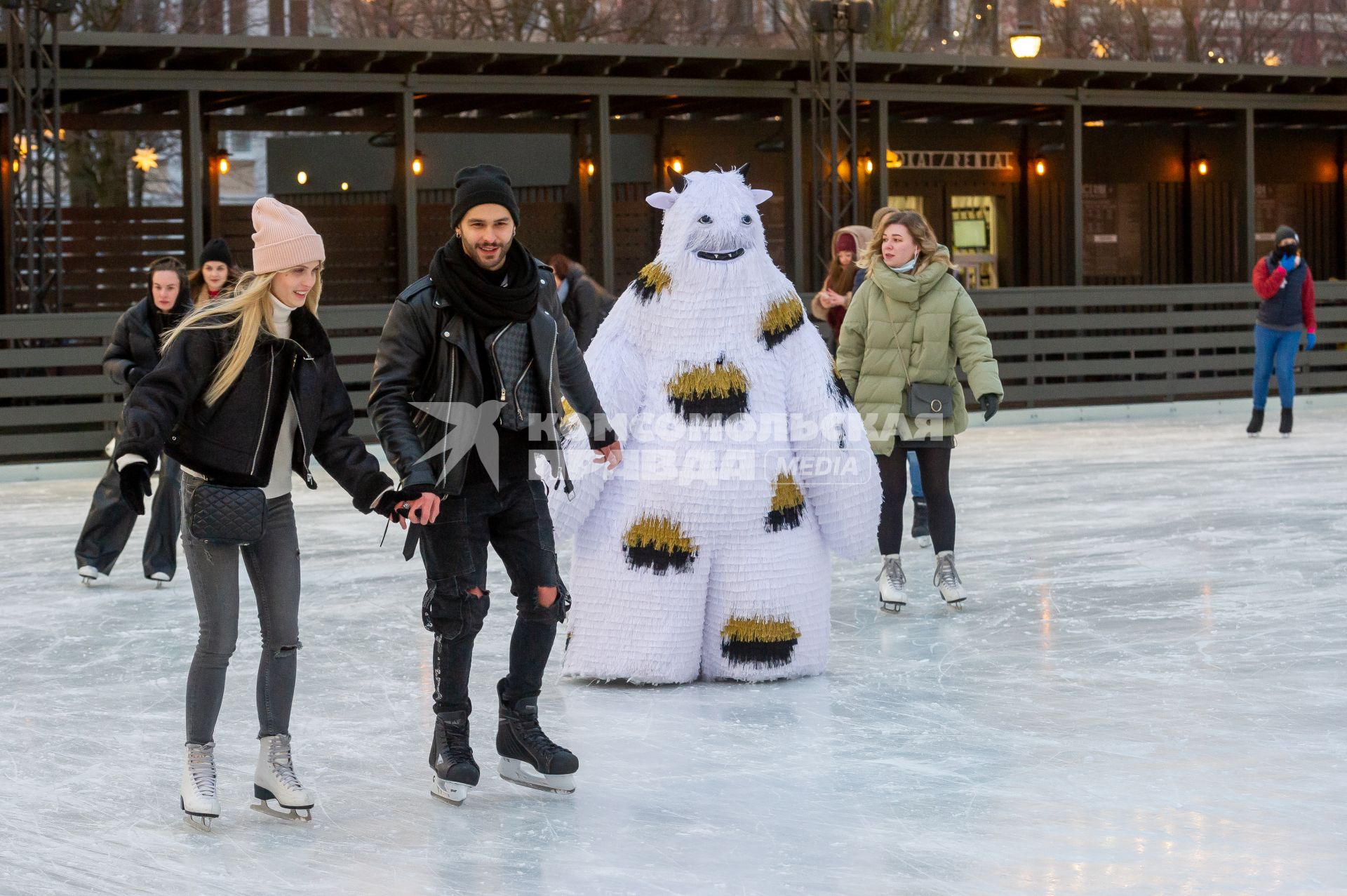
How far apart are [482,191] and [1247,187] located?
16081 millimetres

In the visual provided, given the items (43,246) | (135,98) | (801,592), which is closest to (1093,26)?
(135,98)

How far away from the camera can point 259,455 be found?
12.0 ft

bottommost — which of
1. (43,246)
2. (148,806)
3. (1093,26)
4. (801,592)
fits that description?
(148,806)

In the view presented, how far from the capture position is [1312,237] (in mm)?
21672

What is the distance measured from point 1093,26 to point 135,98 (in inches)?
786

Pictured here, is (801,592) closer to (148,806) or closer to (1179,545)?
(148,806)

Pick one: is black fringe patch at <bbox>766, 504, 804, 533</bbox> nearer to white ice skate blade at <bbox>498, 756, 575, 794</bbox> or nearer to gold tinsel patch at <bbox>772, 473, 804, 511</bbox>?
gold tinsel patch at <bbox>772, 473, 804, 511</bbox>

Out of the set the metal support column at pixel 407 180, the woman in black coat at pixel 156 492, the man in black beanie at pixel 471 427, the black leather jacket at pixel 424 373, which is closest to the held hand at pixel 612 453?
the man in black beanie at pixel 471 427

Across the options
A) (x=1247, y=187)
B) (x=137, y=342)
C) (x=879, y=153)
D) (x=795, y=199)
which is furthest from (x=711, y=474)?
(x=1247, y=187)

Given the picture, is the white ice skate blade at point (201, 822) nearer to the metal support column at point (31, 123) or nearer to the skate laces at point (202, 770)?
the skate laces at point (202, 770)

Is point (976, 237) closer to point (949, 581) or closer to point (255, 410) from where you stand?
point (949, 581)

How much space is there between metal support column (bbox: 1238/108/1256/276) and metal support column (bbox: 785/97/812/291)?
5145 millimetres

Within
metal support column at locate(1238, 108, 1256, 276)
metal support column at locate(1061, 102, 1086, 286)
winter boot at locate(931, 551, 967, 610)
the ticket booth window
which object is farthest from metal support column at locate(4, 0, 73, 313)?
metal support column at locate(1238, 108, 1256, 276)

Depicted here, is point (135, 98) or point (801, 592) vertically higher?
point (135, 98)
